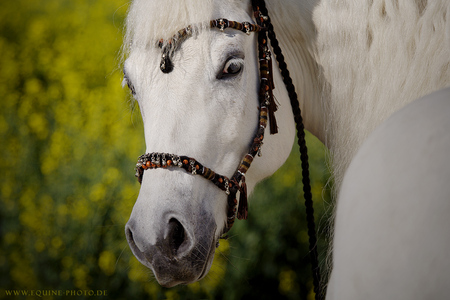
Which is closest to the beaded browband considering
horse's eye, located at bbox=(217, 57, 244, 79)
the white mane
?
horse's eye, located at bbox=(217, 57, 244, 79)

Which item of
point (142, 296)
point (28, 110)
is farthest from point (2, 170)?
point (142, 296)

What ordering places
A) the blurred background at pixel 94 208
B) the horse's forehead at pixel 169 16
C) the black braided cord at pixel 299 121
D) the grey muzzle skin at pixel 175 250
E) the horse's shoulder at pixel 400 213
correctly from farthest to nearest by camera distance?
the blurred background at pixel 94 208 < the black braided cord at pixel 299 121 < the horse's forehead at pixel 169 16 < the grey muzzle skin at pixel 175 250 < the horse's shoulder at pixel 400 213

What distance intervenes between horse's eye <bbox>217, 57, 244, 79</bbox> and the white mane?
382 millimetres

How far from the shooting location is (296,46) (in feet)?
4.81

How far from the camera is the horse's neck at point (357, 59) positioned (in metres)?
1.20

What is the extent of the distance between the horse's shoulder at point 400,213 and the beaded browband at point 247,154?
0.51 m

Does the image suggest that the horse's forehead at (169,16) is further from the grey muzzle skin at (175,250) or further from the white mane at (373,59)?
the grey muzzle skin at (175,250)

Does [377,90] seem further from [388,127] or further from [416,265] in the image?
[416,265]

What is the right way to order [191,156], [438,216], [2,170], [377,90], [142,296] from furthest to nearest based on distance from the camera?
1. [2,170]
2. [142,296]
3. [377,90]
4. [191,156]
5. [438,216]

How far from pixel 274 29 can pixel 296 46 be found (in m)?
0.11

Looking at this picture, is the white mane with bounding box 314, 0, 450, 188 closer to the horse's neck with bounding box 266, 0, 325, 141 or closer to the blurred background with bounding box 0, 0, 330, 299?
the horse's neck with bounding box 266, 0, 325, 141

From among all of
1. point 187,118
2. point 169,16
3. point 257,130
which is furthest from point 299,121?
point 169,16

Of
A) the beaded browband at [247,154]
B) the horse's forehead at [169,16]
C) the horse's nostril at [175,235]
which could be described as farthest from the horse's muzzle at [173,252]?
the horse's forehead at [169,16]

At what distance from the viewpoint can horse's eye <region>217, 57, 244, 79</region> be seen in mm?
1197
